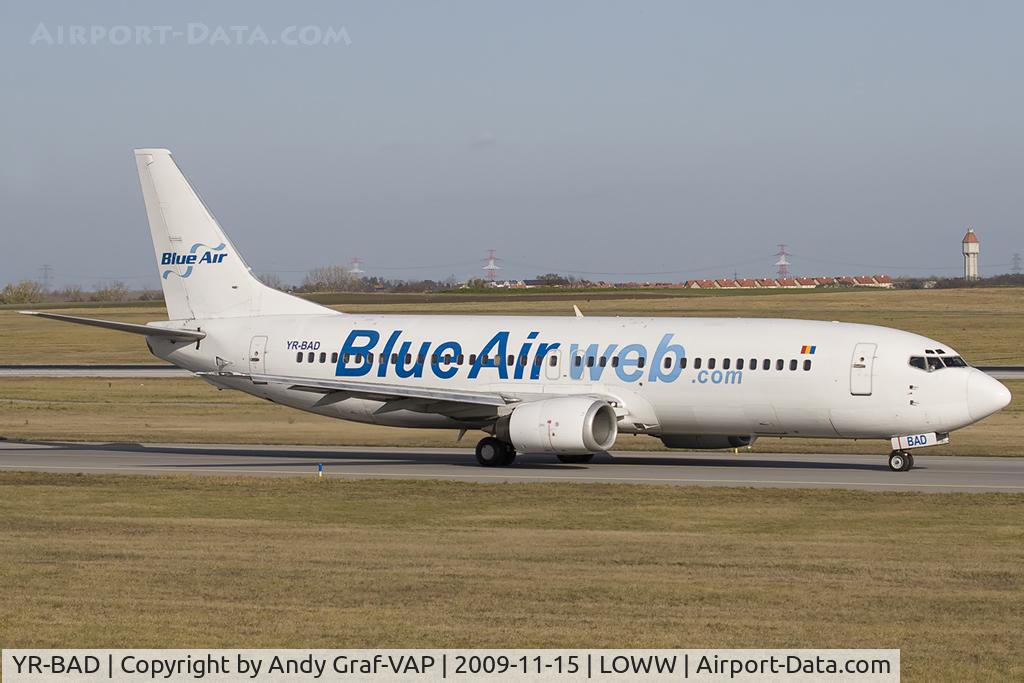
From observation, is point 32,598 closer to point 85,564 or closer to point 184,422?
point 85,564

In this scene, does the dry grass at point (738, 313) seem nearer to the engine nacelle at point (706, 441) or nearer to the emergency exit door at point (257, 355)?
the engine nacelle at point (706, 441)

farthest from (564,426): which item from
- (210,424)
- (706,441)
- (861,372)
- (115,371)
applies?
(115,371)

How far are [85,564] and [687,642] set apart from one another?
9946 millimetres

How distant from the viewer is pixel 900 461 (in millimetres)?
37031

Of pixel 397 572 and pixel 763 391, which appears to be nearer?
pixel 397 572

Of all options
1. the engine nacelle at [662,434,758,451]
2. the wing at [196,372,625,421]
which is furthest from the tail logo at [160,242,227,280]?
the engine nacelle at [662,434,758,451]

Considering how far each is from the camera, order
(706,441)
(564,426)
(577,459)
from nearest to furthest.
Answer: (564,426)
(706,441)
(577,459)

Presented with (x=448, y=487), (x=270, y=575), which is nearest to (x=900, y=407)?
(x=448, y=487)

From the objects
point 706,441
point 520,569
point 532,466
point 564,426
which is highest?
point 564,426

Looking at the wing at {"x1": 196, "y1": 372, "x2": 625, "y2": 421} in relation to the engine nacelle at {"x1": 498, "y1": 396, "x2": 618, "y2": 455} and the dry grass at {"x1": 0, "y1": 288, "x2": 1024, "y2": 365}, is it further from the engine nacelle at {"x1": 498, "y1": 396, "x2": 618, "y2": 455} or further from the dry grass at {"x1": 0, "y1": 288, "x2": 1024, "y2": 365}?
the dry grass at {"x1": 0, "y1": 288, "x2": 1024, "y2": 365}

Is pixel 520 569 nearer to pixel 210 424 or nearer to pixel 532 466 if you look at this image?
pixel 532 466

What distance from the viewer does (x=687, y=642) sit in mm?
16078
